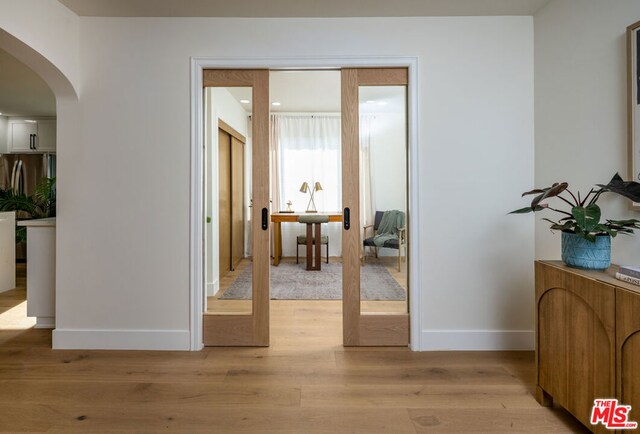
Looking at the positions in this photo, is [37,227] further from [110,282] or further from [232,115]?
[232,115]

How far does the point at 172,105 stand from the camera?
2.63 m

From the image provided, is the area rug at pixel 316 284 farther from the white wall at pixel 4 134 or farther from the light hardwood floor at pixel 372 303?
the white wall at pixel 4 134

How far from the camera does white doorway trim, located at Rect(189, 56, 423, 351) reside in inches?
103

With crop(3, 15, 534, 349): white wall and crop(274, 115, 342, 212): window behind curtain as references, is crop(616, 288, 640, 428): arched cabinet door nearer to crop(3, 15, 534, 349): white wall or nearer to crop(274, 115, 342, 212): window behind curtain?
crop(3, 15, 534, 349): white wall

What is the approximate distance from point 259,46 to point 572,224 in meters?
2.31

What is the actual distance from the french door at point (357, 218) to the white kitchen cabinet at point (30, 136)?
5636 millimetres

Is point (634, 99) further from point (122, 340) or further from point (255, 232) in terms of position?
point (122, 340)

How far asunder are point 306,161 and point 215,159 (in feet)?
10.6

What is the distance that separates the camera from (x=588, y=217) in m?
1.65

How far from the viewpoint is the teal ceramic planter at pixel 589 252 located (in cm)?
170

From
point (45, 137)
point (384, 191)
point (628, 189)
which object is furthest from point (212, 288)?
point (45, 137)

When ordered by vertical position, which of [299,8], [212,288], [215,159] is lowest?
[212,288]

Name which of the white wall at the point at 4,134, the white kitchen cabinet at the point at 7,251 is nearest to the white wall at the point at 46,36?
the white kitchen cabinet at the point at 7,251

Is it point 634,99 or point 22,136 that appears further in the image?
point 22,136
